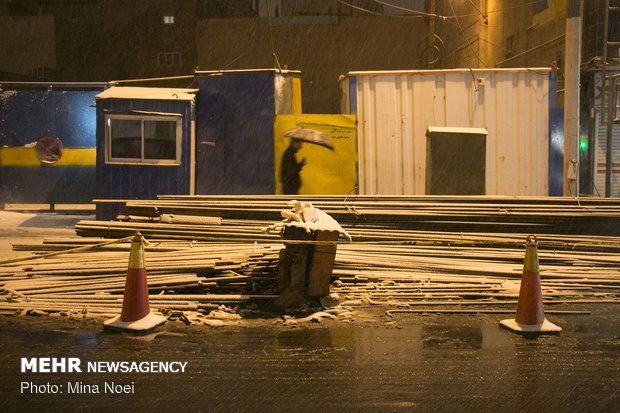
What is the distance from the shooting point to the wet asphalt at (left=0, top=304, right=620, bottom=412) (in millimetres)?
4531

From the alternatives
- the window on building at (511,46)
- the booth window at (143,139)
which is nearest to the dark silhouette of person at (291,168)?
the booth window at (143,139)

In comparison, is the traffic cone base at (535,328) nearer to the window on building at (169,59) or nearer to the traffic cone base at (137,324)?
the traffic cone base at (137,324)

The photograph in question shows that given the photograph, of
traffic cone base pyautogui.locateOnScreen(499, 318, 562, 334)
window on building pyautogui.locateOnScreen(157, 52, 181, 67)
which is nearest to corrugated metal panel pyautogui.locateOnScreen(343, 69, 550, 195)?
traffic cone base pyautogui.locateOnScreen(499, 318, 562, 334)

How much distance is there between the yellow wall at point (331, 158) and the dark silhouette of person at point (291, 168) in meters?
0.10

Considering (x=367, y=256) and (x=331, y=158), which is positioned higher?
(x=331, y=158)

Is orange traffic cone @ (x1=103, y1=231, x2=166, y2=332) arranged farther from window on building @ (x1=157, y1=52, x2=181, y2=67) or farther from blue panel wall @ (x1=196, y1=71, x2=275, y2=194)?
window on building @ (x1=157, y1=52, x2=181, y2=67)

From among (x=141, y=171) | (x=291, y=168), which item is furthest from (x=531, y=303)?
(x=141, y=171)

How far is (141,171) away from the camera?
14.9 m

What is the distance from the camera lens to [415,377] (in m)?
5.10

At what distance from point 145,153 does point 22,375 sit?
34.1 feet

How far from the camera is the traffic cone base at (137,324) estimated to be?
6.40m

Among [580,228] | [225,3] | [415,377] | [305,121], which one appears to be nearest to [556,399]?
[415,377]

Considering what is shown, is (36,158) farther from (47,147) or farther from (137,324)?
(137,324)

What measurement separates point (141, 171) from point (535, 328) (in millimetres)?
10666
